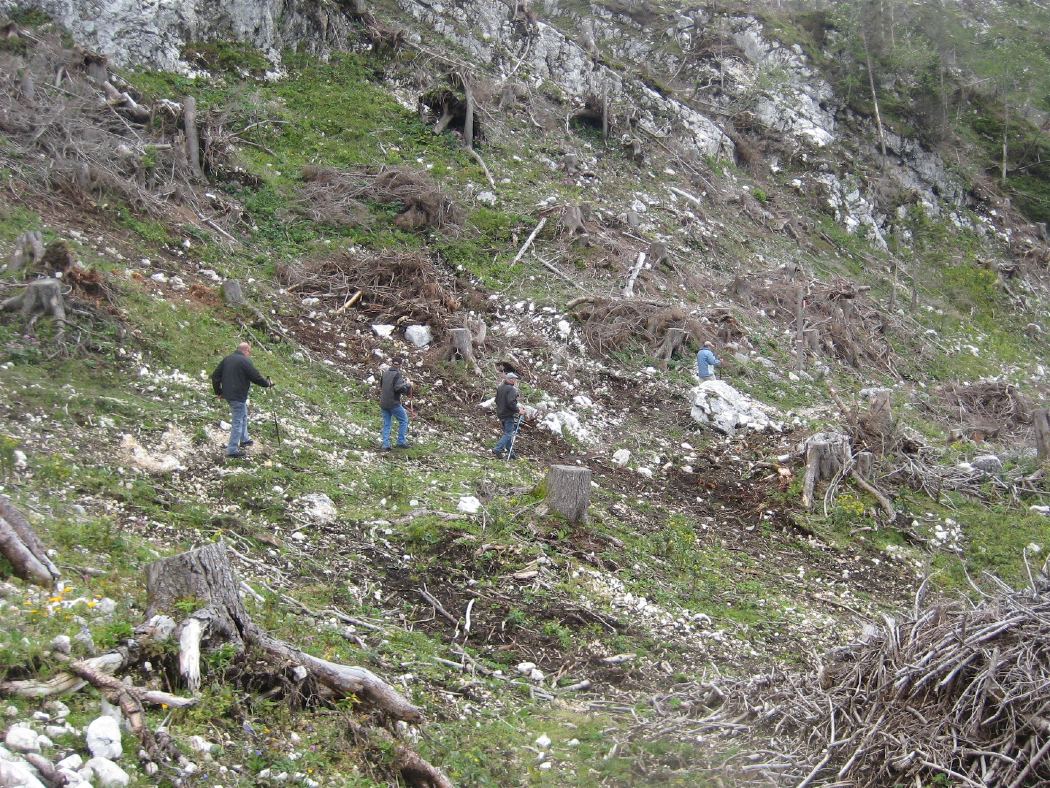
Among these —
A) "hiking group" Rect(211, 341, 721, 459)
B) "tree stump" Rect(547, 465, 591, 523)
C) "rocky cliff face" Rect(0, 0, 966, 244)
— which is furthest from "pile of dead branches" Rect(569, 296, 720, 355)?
"rocky cliff face" Rect(0, 0, 966, 244)

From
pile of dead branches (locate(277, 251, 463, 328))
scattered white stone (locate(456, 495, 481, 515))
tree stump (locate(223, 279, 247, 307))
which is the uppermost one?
scattered white stone (locate(456, 495, 481, 515))

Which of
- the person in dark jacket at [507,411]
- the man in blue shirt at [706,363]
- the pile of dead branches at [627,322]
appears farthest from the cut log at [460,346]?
the man in blue shirt at [706,363]

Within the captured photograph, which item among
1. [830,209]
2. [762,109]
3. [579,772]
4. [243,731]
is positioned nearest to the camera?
[243,731]

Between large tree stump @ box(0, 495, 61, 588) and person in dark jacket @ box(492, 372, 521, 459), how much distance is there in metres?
6.29

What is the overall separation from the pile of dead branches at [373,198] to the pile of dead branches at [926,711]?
40.6 feet

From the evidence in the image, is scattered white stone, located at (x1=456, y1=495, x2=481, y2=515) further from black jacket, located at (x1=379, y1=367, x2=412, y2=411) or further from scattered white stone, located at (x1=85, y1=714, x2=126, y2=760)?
scattered white stone, located at (x1=85, y1=714, x2=126, y2=760)

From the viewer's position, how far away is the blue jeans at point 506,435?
10586 millimetres

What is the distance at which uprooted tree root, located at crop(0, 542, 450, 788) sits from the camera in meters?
3.71

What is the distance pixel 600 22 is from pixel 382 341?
21.7 m

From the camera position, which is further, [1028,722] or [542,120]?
[542,120]

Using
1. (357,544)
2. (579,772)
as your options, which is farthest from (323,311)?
(579,772)

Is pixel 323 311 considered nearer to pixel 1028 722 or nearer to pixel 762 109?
pixel 1028 722

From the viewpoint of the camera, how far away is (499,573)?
290 inches

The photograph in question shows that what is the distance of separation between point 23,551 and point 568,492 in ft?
16.5
